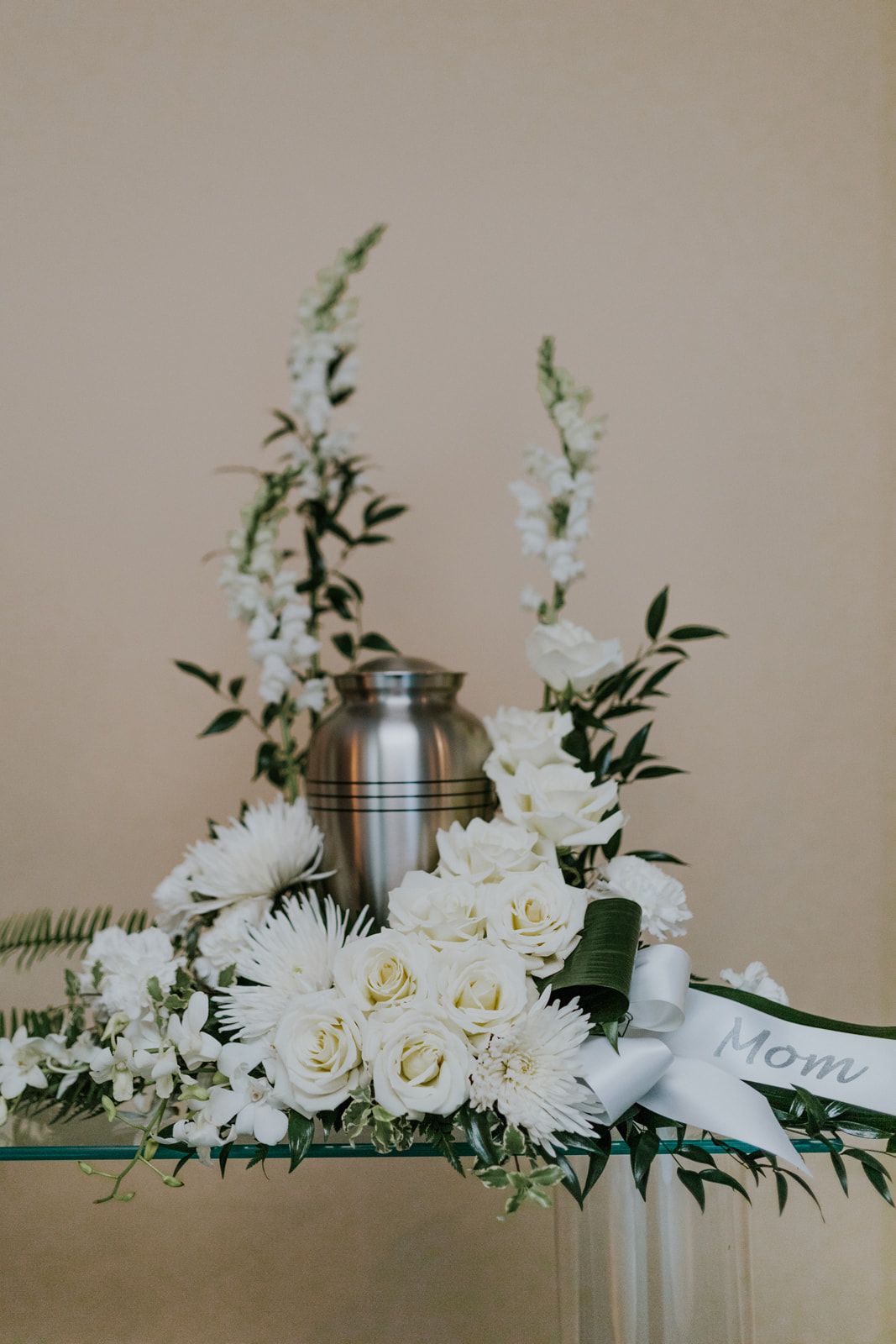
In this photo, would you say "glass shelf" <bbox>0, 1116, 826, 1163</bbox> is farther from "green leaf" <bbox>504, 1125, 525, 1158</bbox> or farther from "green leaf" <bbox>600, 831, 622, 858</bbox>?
"green leaf" <bbox>600, 831, 622, 858</bbox>

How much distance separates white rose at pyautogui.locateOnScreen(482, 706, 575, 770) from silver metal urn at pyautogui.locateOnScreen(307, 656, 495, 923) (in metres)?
0.03

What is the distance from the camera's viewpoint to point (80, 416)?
4.10 ft

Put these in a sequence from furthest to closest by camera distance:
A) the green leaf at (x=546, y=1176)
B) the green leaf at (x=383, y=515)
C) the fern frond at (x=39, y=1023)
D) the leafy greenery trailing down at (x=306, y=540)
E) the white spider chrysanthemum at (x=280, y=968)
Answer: the green leaf at (x=383, y=515)
the leafy greenery trailing down at (x=306, y=540)
the fern frond at (x=39, y=1023)
the white spider chrysanthemum at (x=280, y=968)
the green leaf at (x=546, y=1176)

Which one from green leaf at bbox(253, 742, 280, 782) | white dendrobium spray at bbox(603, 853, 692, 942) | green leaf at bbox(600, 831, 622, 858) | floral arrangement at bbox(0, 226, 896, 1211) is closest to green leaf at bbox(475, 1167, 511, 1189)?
floral arrangement at bbox(0, 226, 896, 1211)

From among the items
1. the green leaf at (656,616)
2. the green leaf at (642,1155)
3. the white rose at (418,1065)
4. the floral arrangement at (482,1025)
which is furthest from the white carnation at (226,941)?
the green leaf at (656,616)

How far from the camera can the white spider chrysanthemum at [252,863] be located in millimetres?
805

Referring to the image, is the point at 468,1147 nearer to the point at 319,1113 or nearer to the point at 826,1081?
the point at 319,1113

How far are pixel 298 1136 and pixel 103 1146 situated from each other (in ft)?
→ 0.46

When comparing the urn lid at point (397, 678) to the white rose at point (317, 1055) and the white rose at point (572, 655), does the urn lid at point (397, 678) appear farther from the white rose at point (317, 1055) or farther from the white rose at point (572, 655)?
the white rose at point (317, 1055)

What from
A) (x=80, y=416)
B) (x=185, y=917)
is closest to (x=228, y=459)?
(x=80, y=416)

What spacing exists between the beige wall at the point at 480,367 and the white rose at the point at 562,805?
46cm

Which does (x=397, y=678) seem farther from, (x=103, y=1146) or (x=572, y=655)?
(x=103, y=1146)

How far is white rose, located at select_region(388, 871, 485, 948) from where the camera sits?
64cm

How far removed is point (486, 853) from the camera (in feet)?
2.27
